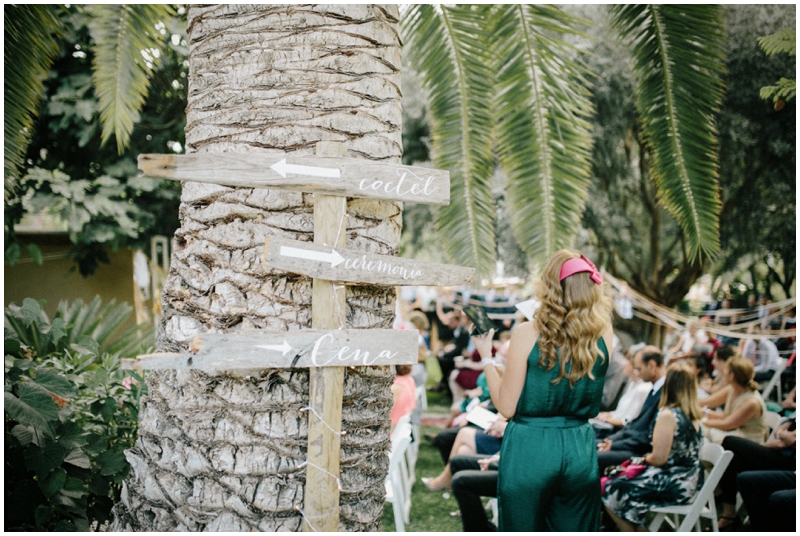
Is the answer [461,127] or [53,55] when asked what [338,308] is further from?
[53,55]

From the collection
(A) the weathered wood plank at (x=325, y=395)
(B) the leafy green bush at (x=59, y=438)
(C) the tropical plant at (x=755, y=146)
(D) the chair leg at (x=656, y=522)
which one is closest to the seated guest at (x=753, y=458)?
(D) the chair leg at (x=656, y=522)

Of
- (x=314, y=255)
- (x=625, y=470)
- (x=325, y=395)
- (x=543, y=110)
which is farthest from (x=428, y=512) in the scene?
(x=314, y=255)

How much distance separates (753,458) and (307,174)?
4364mm

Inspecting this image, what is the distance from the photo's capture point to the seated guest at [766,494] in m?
3.54

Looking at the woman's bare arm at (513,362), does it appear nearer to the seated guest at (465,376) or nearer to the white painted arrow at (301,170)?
the white painted arrow at (301,170)

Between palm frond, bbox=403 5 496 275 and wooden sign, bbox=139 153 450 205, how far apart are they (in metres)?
1.45

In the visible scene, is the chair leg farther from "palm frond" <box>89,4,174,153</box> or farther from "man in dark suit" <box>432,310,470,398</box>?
"man in dark suit" <box>432,310,470,398</box>

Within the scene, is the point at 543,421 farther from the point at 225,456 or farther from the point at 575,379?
the point at 225,456

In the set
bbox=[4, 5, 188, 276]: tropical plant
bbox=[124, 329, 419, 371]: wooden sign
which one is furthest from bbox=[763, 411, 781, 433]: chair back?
bbox=[4, 5, 188, 276]: tropical plant

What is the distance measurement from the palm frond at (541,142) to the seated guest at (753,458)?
8.57ft

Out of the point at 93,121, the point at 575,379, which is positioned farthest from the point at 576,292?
the point at 93,121

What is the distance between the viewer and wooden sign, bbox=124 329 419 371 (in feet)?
5.39

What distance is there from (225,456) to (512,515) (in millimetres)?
1408

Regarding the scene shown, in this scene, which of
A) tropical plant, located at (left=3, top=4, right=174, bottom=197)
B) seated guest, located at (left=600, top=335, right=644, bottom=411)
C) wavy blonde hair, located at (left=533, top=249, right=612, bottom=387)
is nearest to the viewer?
wavy blonde hair, located at (left=533, top=249, right=612, bottom=387)
